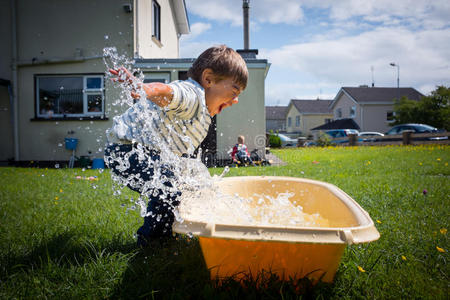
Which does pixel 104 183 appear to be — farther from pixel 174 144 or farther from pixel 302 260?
pixel 302 260

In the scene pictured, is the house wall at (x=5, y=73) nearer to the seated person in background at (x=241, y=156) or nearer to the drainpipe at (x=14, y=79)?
the drainpipe at (x=14, y=79)

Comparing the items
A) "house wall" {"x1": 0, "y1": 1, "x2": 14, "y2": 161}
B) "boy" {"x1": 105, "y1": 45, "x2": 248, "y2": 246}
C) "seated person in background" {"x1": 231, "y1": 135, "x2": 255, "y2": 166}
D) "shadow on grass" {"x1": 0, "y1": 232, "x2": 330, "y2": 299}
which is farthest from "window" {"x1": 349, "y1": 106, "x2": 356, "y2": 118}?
"shadow on grass" {"x1": 0, "y1": 232, "x2": 330, "y2": 299}

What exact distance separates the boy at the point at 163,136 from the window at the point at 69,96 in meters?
7.16

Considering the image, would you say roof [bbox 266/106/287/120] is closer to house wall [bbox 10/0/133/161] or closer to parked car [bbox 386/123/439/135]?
parked car [bbox 386/123/439/135]

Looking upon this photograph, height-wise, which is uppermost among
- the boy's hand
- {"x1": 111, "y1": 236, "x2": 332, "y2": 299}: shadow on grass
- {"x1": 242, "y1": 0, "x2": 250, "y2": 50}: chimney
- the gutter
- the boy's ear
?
{"x1": 242, "y1": 0, "x2": 250, "y2": 50}: chimney

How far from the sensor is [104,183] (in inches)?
171

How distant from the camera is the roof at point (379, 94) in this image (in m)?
30.2

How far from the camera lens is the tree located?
2267 centimetres

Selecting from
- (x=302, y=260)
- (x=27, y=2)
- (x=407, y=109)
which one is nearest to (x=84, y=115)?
(x=27, y=2)

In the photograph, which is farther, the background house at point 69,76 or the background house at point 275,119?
the background house at point 275,119

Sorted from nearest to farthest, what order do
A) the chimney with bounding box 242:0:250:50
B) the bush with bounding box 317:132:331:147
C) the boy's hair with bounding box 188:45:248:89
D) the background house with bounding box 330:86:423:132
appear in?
the boy's hair with bounding box 188:45:248:89 → the chimney with bounding box 242:0:250:50 → the bush with bounding box 317:132:331:147 → the background house with bounding box 330:86:423:132

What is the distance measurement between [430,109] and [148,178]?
92.5ft

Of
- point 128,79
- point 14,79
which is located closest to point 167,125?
point 128,79

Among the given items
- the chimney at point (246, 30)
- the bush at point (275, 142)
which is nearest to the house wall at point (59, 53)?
the chimney at point (246, 30)
